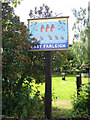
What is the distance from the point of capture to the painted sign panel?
3.26 metres

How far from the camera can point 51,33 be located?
329 centimetres

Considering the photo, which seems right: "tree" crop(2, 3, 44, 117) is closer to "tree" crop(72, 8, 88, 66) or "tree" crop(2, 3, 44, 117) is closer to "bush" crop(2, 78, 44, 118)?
"bush" crop(2, 78, 44, 118)

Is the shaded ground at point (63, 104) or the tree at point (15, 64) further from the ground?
the tree at point (15, 64)

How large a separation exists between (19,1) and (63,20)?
122cm

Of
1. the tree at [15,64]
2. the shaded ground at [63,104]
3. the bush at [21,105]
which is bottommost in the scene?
the shaded ground at [63,104]

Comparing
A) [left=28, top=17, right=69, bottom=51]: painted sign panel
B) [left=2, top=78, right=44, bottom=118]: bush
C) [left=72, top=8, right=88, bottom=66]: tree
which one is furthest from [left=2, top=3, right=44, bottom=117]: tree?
[left=72, top=8, right=88, bottom=66]: tree

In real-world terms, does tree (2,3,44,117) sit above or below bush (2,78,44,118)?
above

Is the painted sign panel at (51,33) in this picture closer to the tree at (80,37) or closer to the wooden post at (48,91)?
the wooden post at (48,91)

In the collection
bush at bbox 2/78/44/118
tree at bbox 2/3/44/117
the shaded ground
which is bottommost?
the shaded ground

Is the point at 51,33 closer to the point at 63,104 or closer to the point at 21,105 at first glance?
the point at 21,105

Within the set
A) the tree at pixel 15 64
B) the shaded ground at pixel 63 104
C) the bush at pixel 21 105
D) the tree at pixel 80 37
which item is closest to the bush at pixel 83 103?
the shaded ground at pixel 63 104

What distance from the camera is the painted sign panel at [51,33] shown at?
10.7 feet

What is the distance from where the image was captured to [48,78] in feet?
11.0

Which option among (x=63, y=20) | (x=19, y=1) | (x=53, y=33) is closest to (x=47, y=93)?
(x=53, y=33)
